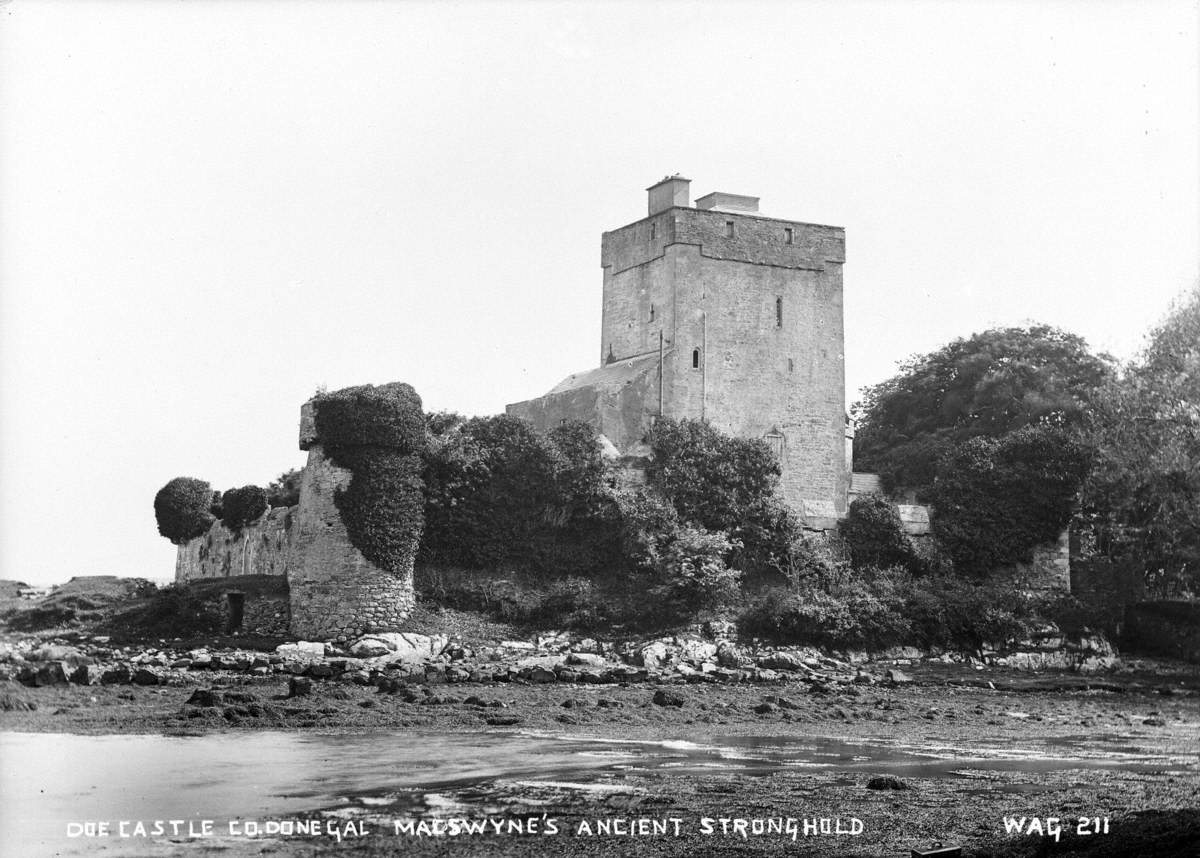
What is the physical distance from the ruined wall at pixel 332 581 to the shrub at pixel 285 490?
6.54 m

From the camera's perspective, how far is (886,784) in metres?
12.1

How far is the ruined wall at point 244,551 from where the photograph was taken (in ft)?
98.9

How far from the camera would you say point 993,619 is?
1246 inches

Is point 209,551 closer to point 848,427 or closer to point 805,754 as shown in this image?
point 848,427

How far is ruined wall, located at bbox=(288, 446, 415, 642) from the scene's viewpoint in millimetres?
26906

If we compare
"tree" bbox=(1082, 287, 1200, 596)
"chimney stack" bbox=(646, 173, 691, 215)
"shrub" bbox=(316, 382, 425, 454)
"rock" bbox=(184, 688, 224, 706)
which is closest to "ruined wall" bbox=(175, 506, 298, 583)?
"shrub" bbox=(316, 382, 425, 454)

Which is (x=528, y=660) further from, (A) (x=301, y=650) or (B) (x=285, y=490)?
(B) (x=285, y=490)

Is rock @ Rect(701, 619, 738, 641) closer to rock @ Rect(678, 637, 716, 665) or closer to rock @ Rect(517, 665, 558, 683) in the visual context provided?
rock @ Rect(678, 637, 716, 665)

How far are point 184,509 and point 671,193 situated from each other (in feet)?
49.7

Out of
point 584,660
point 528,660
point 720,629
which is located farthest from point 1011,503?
point 528,660

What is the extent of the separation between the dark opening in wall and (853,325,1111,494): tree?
18413mm

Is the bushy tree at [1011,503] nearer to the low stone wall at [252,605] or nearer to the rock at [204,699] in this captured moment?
the low stone wall at [252,605]

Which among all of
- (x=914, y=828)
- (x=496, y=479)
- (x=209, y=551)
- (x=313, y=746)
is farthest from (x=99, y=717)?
(x=209, y=551)

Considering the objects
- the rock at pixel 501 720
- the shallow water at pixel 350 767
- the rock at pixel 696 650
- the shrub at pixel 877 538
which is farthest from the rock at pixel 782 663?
the rock at pixel 501 720
